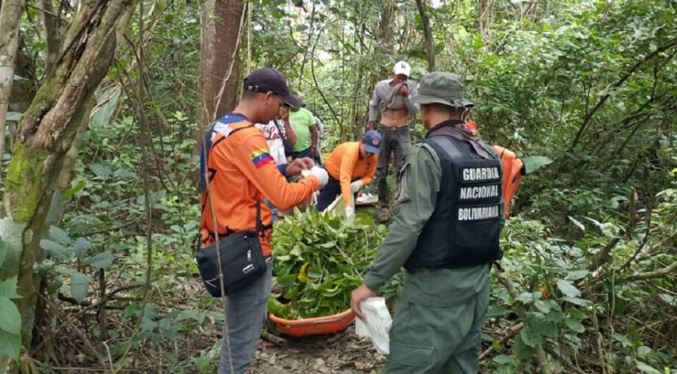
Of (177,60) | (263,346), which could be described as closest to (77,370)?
(263,346)

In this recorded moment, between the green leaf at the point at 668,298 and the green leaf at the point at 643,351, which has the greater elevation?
the green leaf at the point at 668,298

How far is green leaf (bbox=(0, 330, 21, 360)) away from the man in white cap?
5.47 meters

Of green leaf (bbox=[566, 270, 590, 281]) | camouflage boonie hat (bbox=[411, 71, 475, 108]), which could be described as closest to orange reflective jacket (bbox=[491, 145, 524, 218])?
green leaf (bbox=[566, 270, 590, 281])

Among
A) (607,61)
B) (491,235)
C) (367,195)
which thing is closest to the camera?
(491,235)

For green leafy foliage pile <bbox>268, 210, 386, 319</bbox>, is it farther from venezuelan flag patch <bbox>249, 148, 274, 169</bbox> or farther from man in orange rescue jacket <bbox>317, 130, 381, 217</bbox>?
venezuelan flag patch <bbox>249, 148, 274, 169</bbox>

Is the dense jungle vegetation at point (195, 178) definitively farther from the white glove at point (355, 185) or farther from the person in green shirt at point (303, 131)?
the white glove at point (355, 185)

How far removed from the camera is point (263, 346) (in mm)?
4242

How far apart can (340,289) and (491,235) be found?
1755 millimetres

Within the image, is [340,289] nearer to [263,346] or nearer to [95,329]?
[263,346]

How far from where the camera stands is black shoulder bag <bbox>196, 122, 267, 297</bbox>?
2781 millimetres

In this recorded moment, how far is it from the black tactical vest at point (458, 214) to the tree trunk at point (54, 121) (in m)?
1.39

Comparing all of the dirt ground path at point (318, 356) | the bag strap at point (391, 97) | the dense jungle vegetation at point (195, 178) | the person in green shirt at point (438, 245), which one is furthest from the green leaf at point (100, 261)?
the bag strap at point (391, 97)

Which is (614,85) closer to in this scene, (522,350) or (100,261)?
(522,350)

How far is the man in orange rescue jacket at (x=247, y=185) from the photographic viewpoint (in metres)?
2.76
